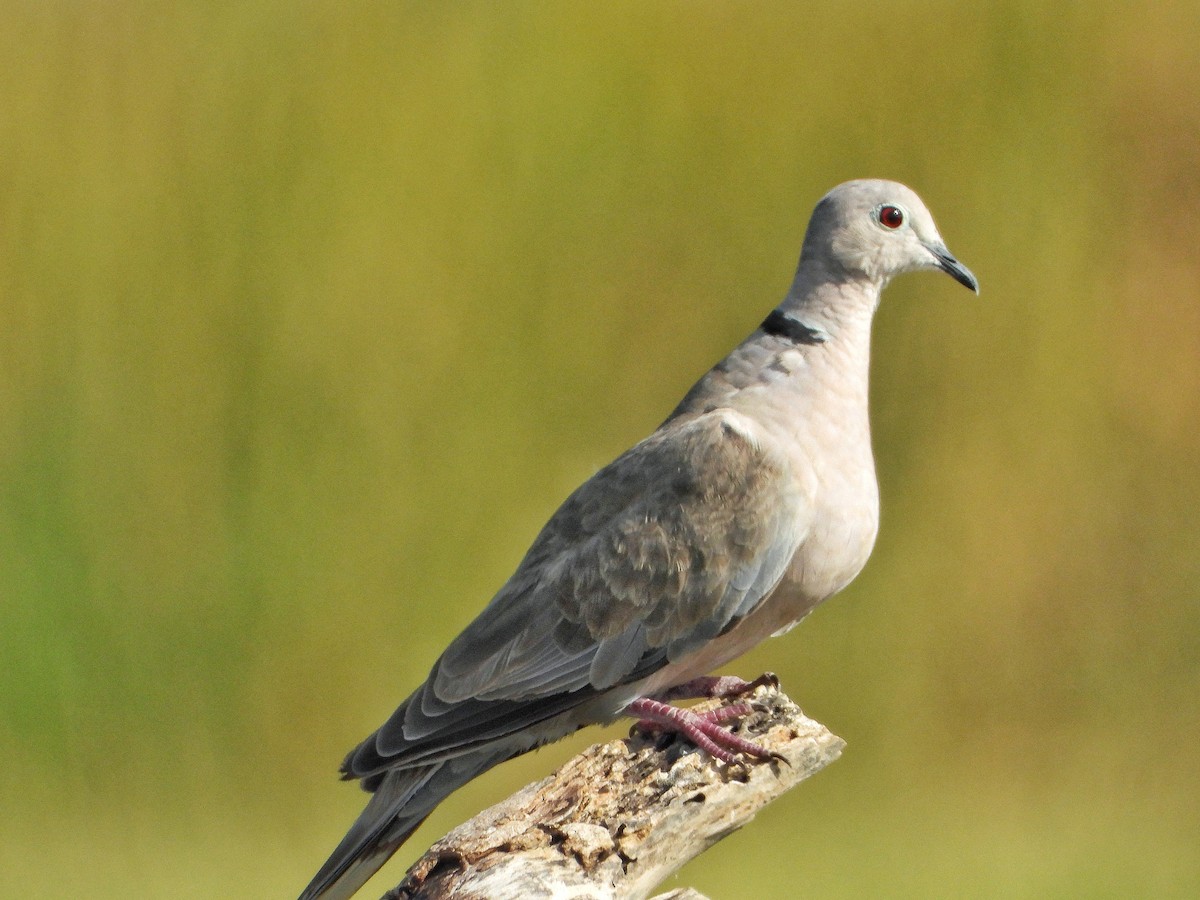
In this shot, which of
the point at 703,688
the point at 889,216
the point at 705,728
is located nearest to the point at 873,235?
the point at 889,216

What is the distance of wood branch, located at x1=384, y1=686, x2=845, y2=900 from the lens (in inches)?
126

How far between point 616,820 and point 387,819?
1.98ft

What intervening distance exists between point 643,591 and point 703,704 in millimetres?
381

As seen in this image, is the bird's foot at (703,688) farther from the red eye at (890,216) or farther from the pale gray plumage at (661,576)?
the red eye at (890,216)

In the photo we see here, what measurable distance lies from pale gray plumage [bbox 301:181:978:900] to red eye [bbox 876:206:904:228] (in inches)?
12.8

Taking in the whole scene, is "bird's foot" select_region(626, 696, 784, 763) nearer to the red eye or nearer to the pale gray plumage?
the pale gray plumage

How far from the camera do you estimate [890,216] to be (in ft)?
Answer: 13.1

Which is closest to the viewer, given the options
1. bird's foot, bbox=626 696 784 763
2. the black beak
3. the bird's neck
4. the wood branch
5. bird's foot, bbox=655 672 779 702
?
the wood branch

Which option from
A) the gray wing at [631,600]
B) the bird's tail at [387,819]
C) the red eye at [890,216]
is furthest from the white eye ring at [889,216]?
the bird's tail at [387,819]

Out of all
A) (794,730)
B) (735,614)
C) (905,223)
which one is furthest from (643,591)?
(905,223)

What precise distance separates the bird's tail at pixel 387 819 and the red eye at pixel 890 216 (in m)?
1.90

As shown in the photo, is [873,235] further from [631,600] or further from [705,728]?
[705,728]

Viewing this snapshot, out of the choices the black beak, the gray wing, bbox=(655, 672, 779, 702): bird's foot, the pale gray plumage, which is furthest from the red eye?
bbox=(655, 672, 779, 702): bird's foot

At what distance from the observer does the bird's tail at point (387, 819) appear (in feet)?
11.2
